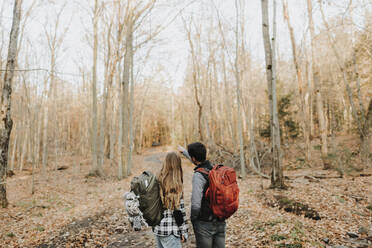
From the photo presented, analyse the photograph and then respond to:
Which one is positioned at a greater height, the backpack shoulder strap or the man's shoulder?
the backpack shoulder strap

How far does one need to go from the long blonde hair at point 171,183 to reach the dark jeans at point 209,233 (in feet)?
1.09

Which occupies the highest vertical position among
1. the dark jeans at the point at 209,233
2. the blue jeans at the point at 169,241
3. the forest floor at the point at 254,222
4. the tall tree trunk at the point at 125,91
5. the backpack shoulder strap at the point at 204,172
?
the tall tree trunk at the point at 125,91

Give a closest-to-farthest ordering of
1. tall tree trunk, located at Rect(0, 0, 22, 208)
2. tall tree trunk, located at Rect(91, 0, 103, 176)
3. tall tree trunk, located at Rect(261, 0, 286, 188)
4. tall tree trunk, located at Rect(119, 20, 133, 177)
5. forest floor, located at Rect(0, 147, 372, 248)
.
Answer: forest floor, located at Rect(0, 147, 372, 248)
tall tree trunk, located at Rect(0, 0, 22, 208)
tall tree trunk, located at Rect(261, 0, 286, 188)
tall tree trunk, located at Rect(119, 20, 133, 177)
tall tree trunk, located at Rect(91, 0, 103, 176)

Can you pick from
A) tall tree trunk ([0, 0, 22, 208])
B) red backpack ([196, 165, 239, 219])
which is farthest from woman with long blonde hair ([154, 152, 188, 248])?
tall tree trunk ([0, 0, 22, 208])

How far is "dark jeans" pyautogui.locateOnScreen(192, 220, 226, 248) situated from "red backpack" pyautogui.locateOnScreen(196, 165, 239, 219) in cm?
15

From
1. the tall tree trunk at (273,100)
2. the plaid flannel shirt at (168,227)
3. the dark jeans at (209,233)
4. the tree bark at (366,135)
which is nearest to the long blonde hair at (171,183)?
the plaid flannel shirt at (168,227)

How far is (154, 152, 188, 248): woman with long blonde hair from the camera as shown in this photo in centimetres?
231

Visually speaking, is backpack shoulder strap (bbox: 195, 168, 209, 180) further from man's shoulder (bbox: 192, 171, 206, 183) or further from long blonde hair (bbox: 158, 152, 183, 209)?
long blonde hair (bbox: 158, 152, 183, 209)

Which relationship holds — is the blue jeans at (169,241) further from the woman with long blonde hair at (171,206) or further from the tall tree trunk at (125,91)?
the tall tree trunk at (125,91)

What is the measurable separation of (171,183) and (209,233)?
0.66 m

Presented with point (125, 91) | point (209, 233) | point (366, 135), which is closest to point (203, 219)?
point (209, 233)

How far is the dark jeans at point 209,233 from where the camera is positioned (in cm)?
228

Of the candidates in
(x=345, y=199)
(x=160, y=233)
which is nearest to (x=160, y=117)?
(x=345, y=199)

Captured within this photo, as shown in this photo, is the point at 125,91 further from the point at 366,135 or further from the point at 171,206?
the point at 366,135
